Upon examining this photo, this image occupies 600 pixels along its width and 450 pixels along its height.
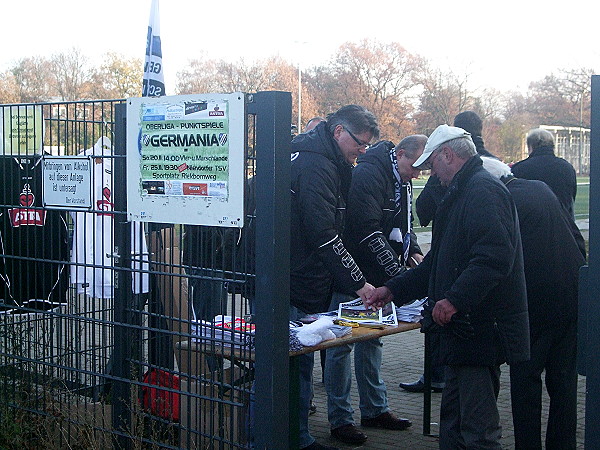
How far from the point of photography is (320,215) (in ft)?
15.6

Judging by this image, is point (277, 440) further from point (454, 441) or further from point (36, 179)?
point (36, 179)

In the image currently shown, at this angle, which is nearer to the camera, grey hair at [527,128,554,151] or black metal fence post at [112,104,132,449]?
black metal fence post at [112,104,132,449]

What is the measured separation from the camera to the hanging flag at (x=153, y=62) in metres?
7.08

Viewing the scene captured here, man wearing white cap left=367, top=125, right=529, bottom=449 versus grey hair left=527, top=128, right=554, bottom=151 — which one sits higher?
grey hair left=527, top=128, right=554, bottom=151

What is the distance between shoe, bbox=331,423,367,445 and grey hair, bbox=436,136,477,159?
7.33ft

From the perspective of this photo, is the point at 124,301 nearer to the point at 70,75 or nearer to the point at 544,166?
the point at 544,166

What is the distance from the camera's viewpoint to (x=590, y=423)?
3039 millimetres

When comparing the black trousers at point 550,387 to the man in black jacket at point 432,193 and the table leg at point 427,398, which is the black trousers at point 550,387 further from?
the man in black jacket at point 432,193

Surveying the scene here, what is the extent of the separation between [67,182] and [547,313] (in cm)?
290

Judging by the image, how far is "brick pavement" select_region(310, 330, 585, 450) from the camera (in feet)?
18.0

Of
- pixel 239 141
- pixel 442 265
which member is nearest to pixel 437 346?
pixel 442 265

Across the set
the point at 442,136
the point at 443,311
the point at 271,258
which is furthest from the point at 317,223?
the point at 271,258

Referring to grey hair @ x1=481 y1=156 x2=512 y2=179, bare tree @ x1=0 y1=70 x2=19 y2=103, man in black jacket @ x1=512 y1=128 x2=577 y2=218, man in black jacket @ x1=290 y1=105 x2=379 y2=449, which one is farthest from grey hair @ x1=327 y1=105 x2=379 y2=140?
bare tree @ x1=0 y1=70 x2=19 y2=103

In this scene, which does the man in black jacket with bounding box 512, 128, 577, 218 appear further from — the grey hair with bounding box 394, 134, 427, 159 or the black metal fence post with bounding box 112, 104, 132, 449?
the black metal fence post with bounding box 112, 104, 132, 449
